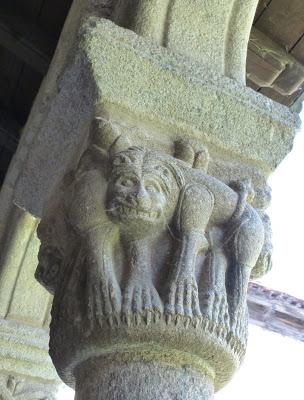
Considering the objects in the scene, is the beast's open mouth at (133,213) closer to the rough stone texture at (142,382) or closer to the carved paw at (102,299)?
the carved paw at (102,299)

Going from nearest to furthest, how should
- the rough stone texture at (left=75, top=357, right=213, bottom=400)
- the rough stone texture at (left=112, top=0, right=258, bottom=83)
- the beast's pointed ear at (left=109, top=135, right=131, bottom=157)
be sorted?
the rough stone texture at (left=75, top=357, right=213, bottom=400)
the beast's pointed ear at (left=109, top=135, right=131, bottom=157)
the rough stone texture at (left=112, top=0, right=258, bottom=83)

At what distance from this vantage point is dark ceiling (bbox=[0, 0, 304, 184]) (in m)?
2.56

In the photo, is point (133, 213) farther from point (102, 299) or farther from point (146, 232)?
point (102, 299)

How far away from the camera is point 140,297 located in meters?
1.22

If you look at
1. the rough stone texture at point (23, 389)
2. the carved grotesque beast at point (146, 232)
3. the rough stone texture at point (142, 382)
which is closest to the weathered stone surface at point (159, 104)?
the carved grotesque beast at point (146, 232)

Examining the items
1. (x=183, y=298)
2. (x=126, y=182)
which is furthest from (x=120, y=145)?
(x=183, y=298)

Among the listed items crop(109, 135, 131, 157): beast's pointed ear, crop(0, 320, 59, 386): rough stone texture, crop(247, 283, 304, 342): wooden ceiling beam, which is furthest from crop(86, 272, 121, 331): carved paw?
crop(247, 283, 304, 342): wooden ceiling beam

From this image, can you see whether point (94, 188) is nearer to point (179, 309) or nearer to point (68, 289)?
point (68, 289)

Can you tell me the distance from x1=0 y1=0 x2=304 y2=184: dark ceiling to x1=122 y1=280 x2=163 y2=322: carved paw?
1596 mm

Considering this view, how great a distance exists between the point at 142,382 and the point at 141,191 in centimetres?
35

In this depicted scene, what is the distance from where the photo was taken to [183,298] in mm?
1231

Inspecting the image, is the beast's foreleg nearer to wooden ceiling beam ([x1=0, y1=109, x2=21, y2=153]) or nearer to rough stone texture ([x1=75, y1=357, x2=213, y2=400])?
rough stone texture ([x1=75, y1=357, x2=213, y2=400])

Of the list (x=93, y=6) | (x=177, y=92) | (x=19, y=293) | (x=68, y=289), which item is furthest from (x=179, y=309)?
(x=19, y=293)

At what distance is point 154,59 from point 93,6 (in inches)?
18.4
